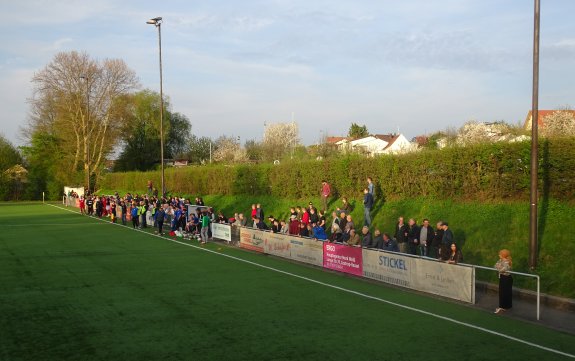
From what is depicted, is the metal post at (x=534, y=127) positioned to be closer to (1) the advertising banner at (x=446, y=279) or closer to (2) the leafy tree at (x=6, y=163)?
(1) the advertising banner at (x=446, y=279)

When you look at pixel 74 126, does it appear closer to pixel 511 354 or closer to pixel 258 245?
pixel 258 245

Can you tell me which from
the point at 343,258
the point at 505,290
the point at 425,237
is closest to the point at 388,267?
the point at 343,258

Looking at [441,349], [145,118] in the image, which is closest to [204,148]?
[145,118]

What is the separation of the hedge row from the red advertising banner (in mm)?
6483

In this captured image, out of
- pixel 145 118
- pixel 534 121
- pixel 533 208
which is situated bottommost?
pixel 533 208

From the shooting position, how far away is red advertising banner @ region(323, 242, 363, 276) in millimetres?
Result: 15961

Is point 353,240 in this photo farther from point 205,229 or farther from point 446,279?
point 205,229

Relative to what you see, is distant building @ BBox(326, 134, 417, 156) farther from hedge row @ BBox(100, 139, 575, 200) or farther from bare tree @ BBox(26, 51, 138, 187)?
bare tree @ BBox(26, 51, 138, 187)

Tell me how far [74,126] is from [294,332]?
63020 millimetres

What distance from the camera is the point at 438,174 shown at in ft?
70.7

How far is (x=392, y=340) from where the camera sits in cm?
952

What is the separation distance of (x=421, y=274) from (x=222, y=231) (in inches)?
508

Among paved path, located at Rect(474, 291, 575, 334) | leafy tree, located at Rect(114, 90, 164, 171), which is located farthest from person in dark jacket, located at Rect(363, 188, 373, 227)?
leafy tree, located at Rect(114, 90, 164, 171)

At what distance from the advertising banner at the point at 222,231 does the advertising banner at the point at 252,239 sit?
136 centimetres
